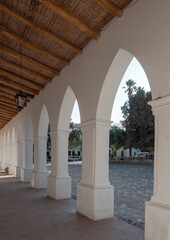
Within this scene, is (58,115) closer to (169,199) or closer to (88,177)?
(88,177)

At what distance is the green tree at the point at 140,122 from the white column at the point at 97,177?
2380 cm

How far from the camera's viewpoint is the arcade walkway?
16.7 ft

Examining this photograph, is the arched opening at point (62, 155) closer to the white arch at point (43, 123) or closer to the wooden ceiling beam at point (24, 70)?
the wooden ceiling beam at point (24, 70)

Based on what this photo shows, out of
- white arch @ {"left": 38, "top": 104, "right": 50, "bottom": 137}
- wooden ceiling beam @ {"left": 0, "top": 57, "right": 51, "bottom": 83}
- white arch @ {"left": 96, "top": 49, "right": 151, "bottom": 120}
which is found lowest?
white arch @ {"left": 38, "top": 104, "right": 50, "bottom": 137}

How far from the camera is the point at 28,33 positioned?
23.1 feet

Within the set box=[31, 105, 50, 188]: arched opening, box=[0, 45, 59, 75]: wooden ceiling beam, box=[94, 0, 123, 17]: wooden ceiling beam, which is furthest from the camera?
box=[31, 105, 50, 188]: arched opening

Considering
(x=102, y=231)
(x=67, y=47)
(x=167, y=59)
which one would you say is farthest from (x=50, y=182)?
(x=167, y=59)

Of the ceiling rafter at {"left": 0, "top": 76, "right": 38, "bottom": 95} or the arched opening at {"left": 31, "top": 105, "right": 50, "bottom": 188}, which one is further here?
the arched opening at {"left": 31, "top": 105, "right": 50, "bottom": 188}

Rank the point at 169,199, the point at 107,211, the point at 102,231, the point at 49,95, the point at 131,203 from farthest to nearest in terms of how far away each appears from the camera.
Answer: the point at 49,95, the point at 131,203, the point at 107,211, the point at 102,231, the point at 169,199

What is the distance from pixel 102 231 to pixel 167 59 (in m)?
3.91

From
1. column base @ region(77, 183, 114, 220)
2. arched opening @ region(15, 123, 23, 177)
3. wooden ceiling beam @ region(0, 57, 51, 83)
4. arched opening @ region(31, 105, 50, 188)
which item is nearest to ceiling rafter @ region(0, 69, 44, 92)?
wooden ceiling beam @ region(0, 57, 51, 83)

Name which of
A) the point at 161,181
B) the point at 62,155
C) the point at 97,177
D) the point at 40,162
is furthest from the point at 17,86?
the point at 161,181

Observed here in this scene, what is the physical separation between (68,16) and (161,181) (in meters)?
4.09

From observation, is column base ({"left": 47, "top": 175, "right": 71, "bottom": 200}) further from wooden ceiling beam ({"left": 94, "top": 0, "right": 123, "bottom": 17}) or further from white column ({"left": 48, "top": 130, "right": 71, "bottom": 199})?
wooden ceiling beam ({"left": 94, "top": 0, "right": 123, "bottom": 17})
